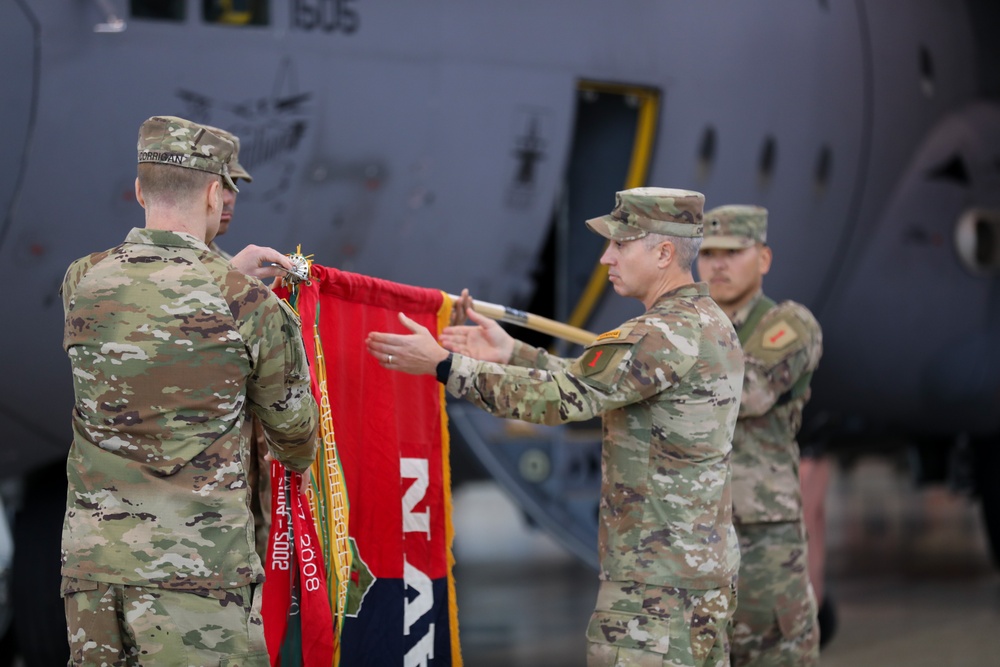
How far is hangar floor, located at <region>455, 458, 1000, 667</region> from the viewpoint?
23.4 feet

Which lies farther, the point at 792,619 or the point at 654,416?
the point at 792,619

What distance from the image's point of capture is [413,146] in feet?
18.1

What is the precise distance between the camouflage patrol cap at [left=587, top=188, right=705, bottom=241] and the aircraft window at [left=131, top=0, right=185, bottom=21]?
7.55 ft

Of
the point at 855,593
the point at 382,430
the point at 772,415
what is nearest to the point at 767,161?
the point at 772,415

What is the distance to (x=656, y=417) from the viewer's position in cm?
347

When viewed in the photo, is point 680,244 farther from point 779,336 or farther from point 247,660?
point 247,660

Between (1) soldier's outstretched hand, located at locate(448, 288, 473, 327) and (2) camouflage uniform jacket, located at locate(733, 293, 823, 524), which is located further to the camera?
(2) camouflage uniform jacket, located at locate(733, 293, 823, 524)

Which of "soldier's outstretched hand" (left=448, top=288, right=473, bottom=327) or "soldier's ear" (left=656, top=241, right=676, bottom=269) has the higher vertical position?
"soldier's ear" (left=656, top=241, right=676, bottom=269)

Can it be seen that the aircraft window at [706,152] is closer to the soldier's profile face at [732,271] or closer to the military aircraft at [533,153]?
the military aircraft at [533,153]

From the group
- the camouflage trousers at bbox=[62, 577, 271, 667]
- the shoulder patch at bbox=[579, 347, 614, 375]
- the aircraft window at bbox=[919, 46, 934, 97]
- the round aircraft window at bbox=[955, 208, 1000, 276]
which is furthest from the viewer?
the round aircraft window at bbox=[955, 208, 1000, 276]

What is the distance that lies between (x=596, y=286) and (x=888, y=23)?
8.10 ft

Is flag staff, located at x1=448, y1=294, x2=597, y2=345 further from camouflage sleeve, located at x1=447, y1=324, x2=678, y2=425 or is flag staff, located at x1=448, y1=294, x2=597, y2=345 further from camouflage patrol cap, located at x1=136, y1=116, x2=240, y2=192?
camouflage patrol cap, located at x1=136, y1=116, x2=240, y2=192

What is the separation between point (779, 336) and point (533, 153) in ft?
6.08

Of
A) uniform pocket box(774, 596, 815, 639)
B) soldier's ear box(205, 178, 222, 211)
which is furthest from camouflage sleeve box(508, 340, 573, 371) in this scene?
soldier's ear box(205, 178, 222, 211)
